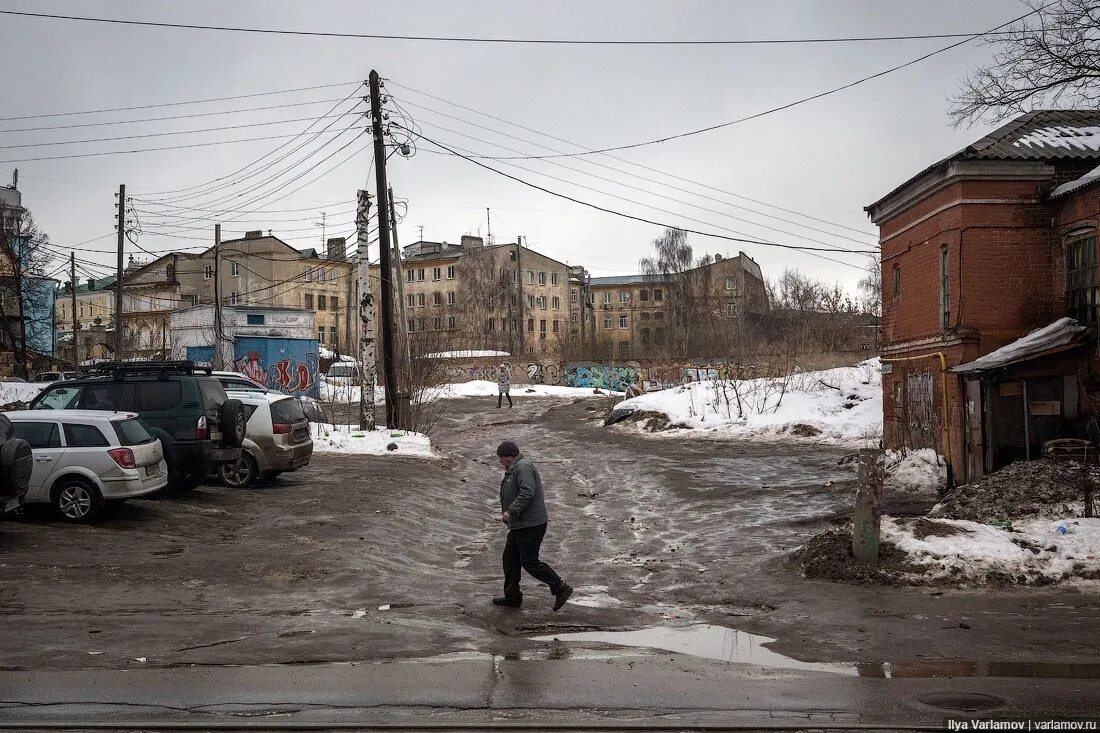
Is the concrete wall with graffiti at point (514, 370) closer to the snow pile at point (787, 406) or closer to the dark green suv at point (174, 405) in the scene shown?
the snow pile at point (787, 406)

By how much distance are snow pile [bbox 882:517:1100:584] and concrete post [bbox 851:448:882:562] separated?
0.36 m

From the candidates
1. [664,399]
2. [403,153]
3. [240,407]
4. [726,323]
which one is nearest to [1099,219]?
[240,407]

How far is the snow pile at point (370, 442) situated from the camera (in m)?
23.3

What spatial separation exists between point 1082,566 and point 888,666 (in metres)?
4.06

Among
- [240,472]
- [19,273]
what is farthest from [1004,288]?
[19,273]

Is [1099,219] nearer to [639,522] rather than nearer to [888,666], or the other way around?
[639,522]

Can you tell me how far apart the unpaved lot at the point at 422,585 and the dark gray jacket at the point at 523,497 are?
930 mm

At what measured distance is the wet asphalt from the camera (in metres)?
7.13

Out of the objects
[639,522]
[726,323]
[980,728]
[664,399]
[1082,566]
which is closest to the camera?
[980,728]

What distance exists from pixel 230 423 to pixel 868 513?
33.6 ft

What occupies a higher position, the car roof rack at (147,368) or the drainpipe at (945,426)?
the car roof rack at (147,368)

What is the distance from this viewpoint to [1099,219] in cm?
1697

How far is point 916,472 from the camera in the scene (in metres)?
19.4

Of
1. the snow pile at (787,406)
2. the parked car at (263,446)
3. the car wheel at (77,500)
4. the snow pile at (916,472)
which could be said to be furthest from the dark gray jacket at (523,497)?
the snow pile at (787,406)
